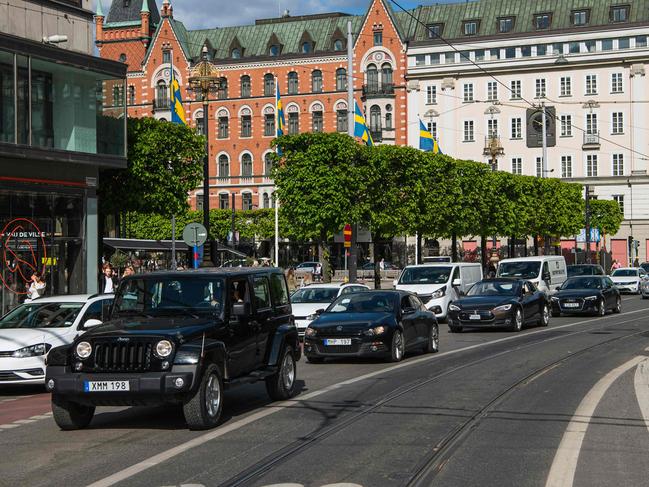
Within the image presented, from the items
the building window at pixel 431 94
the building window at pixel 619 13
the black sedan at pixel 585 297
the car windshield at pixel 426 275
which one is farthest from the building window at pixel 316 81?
the car windshield at pixel 426 275

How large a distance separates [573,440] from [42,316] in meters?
10.5

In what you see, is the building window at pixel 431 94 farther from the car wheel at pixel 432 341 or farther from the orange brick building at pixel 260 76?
the car wheel at pixel 432 341

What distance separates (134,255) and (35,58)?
41.3 meters

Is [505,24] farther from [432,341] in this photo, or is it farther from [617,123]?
[432,341]

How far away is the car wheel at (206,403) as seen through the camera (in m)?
11.4

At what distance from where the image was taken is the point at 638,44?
3418 inches

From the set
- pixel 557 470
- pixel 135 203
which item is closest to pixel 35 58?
pixel 135 203

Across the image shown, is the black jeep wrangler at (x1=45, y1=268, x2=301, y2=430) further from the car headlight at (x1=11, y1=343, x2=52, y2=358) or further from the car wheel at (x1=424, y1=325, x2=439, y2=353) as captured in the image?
the car wheel at (x1=424, y1=325, x2=439, y2=353)

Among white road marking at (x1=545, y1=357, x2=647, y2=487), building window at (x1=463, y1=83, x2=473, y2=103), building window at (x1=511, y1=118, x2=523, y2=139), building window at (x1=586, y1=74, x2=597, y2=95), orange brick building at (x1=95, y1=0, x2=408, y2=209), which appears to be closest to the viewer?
white road marking at (x1=545, y1=357, x2=647, y2=487)

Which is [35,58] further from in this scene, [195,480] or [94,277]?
[195,480]

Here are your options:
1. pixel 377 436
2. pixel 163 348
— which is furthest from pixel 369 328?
pixel 163 348

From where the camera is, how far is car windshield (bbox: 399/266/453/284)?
34344 millimetres

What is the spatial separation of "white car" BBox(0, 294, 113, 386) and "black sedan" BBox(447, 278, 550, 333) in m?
13.8

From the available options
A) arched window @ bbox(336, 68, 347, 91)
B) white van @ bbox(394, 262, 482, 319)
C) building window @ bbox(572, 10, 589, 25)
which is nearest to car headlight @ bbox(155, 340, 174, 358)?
white van @ bbox(394, 262, 482, 319)
